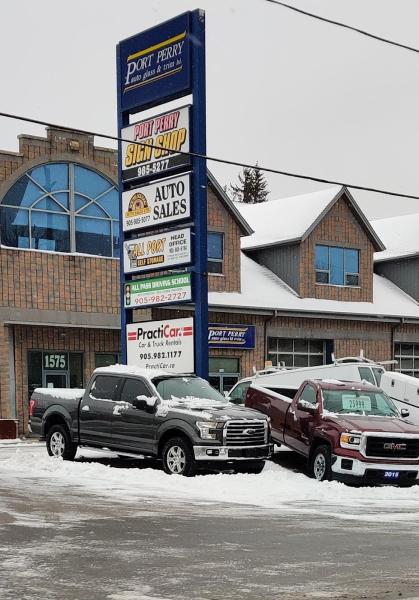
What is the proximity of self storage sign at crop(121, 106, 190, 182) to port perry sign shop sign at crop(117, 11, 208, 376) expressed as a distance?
2 centimetres

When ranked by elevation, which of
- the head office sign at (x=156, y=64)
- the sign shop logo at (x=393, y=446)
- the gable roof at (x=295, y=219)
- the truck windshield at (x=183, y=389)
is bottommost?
the sign shop logo at (x=393, y=446)

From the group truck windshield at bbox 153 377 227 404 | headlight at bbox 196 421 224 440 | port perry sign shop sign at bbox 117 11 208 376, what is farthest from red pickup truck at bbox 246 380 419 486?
port perry sign shop sign at bbox 117 11 208 376

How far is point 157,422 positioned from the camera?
18.8m

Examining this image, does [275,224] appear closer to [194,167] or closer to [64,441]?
[194,167]

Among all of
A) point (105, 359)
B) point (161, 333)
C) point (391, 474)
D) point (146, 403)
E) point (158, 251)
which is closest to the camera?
point (391, 474)

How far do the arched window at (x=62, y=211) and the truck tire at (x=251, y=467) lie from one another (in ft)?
52.6

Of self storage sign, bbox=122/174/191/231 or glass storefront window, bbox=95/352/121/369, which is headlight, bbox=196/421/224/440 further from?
glass storefront window, bbox=95/352/121/369

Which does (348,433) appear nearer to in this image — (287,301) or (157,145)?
(157,145)

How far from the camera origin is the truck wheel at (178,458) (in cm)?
1808

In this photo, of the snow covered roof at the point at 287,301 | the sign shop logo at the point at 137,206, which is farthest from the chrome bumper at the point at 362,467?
the snow covered roof at the point at 287,301

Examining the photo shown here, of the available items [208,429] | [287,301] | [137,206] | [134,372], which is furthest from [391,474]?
[287,301]

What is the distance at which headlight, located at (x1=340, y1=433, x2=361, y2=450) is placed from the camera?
18.0 m

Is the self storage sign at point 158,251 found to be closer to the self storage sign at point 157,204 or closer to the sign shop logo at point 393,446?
the self storage sign at point 157,204

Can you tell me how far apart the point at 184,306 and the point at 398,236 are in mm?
15853
